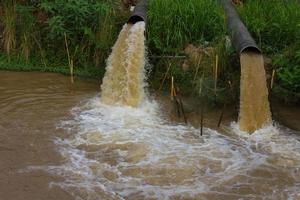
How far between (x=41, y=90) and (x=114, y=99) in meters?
1.15

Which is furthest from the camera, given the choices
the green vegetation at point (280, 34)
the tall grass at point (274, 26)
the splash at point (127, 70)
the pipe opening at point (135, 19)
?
the tall grass at point (274, 26)

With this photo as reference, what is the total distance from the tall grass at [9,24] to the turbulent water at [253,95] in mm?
3841

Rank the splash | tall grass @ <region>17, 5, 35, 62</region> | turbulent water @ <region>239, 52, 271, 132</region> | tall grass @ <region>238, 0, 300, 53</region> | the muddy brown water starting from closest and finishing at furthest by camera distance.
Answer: the muddy brown water → turbulent water @ <region>239, 52, 271, 132</region> → the splash → tall grass @ <region>238, 0, 300, 53</region> → tall grass @ <region>17, 5, 35, 62</region>

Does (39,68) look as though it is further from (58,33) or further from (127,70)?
(127,70)

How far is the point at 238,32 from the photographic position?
732 centimetres

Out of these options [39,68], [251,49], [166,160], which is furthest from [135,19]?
[166,160]

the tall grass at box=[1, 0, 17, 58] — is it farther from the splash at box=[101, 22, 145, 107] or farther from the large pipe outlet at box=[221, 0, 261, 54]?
the large pipe outlet at box=[221, 0, 261, 54]

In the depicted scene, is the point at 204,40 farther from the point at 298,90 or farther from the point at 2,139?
the point at 2,139

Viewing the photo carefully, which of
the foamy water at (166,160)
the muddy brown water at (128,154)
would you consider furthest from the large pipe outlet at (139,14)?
the foamy water at (166,160)

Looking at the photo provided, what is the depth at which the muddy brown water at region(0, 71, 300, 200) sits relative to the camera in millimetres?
5172

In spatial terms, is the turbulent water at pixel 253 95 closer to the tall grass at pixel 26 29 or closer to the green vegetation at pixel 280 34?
the green vegetation at pixel 280 34

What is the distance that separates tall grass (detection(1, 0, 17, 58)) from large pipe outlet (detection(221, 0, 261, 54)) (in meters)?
3.33

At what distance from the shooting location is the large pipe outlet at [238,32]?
22.5 ft

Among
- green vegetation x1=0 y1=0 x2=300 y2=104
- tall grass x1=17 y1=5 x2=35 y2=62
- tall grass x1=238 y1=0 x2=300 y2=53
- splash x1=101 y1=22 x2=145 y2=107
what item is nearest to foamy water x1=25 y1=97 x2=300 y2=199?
splash x1=101 y1=22 x2=145 y2=107
